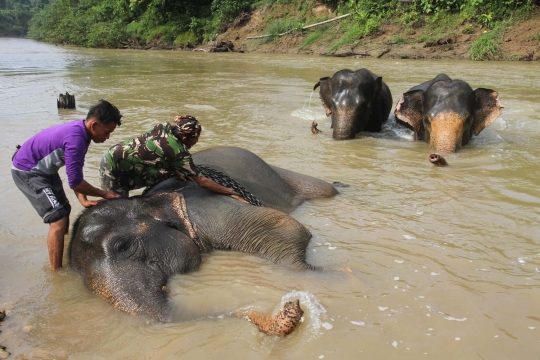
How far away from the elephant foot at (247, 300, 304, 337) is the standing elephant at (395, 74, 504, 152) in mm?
4309

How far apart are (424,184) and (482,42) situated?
44.4ft

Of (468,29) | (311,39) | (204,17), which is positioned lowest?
(311,39)

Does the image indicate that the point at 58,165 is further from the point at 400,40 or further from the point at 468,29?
the point at 400,40

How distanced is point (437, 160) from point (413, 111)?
1837 mm

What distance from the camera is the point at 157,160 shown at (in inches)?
144

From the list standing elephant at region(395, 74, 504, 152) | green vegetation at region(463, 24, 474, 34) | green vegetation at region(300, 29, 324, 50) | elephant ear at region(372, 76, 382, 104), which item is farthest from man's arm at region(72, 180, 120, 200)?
green vegetation at region(300, 29, 324, 50)

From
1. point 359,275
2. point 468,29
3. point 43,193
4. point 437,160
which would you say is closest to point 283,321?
point 359,275

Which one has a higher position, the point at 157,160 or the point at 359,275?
the point at 157,160

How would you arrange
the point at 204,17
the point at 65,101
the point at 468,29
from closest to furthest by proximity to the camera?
the point at 65,101 < the point at 468,29 < the point at 204,17

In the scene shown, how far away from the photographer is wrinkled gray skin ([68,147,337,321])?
2732 millimetres

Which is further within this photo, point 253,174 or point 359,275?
point 253,174

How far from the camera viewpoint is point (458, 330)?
2.64 m

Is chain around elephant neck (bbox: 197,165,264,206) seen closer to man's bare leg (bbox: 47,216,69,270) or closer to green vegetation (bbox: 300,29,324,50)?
man's bare leg (bbox: 47,216,69,270)

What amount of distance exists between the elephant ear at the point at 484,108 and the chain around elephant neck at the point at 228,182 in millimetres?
4119
